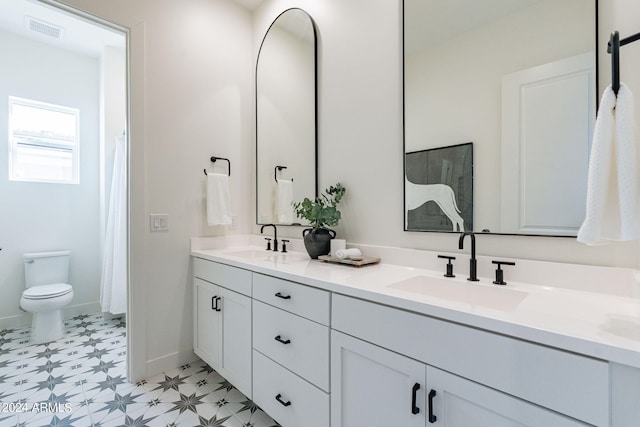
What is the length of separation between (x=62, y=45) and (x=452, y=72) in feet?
12.5

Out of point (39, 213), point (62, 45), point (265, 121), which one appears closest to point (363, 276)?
point (265, 121)

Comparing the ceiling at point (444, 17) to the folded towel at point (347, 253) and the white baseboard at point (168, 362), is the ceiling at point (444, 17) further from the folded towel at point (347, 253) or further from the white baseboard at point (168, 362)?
the white baseboard at point (168, 362)

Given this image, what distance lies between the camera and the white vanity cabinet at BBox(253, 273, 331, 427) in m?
1.22

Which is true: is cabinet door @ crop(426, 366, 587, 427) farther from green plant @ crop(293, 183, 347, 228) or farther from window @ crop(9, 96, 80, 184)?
window @ crop(9, 96, 80, 184)

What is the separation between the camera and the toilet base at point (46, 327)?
2.50 m

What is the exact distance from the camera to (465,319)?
2.72ft

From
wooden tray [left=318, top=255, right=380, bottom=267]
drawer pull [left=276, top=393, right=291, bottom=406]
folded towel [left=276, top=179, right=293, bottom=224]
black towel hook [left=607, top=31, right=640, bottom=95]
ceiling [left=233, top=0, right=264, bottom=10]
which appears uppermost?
ceiling [left=233, top=0, right=264, bottom=10]

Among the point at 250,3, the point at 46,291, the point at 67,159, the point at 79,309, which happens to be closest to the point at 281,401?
the point at 46,291

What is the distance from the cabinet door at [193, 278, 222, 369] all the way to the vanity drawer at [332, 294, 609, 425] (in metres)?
1.18

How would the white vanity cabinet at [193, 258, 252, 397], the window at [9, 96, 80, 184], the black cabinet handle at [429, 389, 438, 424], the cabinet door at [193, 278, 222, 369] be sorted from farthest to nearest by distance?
the window at [9, 96, 80, 184]
the cabinet door at [193, 278, 222, 369]
the white vanity cabinet at [193, 258, 252, 397]
the black cabinet handle at [429, 389, 438, 424]

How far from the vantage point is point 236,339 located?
171 cm

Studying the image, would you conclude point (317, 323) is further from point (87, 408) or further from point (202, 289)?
point (87, 408)

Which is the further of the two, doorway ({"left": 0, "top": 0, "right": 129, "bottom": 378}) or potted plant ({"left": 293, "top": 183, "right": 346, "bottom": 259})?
doorway ({"left": 0, "top": 0, "right": 129, "bottom": 378})

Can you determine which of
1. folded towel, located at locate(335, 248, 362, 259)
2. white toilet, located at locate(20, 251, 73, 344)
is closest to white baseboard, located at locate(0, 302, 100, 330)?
white toilet, located at locate(20, 251, 73, 344)
